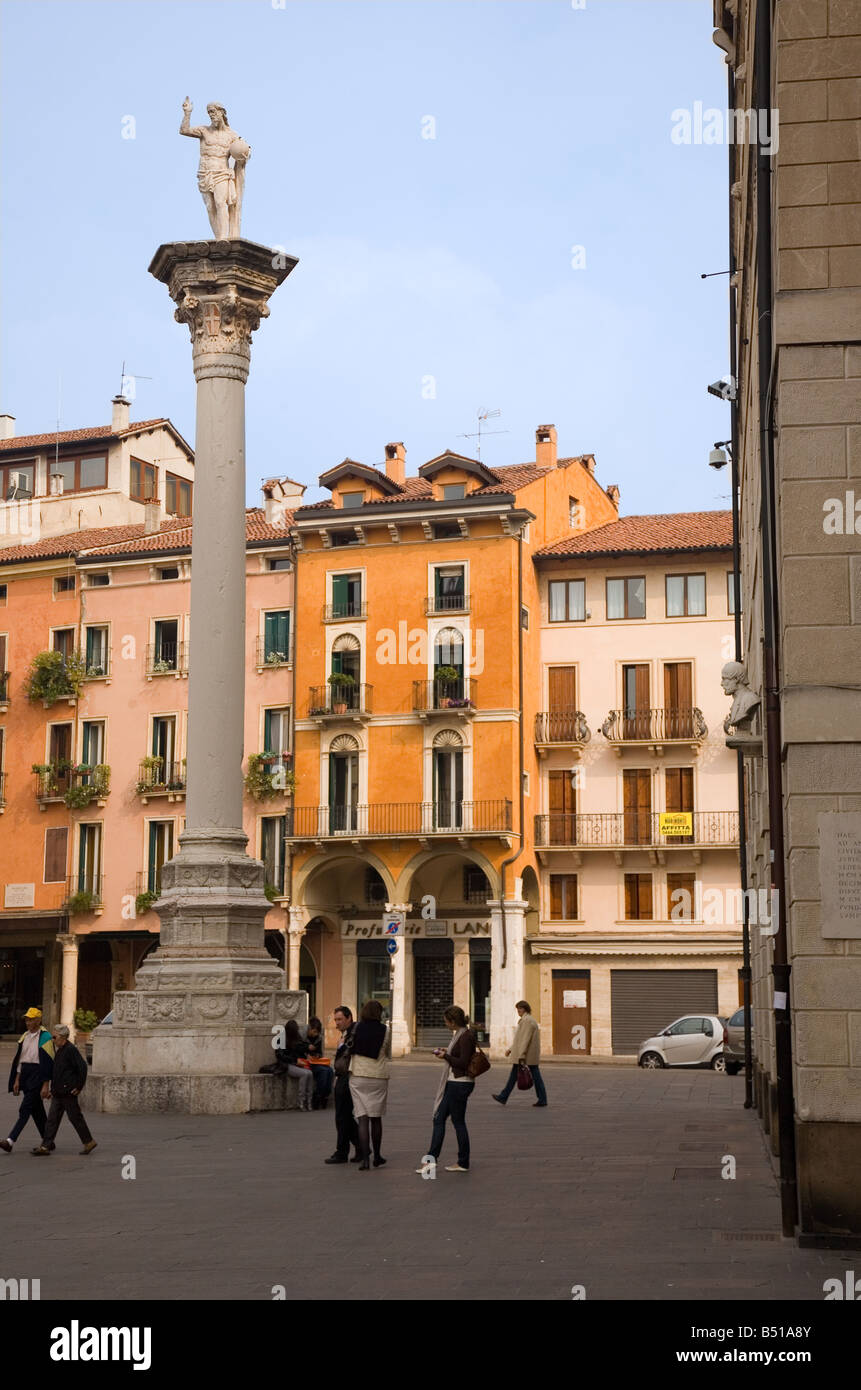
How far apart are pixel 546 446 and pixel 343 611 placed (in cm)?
1031

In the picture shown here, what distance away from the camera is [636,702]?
54125 millimetres

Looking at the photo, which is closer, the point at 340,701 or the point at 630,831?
the point at 630,831

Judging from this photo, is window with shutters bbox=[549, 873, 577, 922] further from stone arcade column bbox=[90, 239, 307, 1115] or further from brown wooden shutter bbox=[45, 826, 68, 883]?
stone arcade column bbox=[90, 239, 307, 1115]

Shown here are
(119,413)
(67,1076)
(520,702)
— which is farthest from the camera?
(119,413)

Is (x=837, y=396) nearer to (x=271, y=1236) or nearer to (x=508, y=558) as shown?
(x=271, y=1236)

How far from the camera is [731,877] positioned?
171ft

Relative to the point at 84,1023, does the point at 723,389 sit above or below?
above

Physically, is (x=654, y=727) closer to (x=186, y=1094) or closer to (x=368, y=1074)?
(x=186, y=1094)

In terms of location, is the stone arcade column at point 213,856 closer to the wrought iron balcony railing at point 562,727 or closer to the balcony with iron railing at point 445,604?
the balcony with iron railing at point 445,604

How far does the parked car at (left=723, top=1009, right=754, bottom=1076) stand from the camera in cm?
3900

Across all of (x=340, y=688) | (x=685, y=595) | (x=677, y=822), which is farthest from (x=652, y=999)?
(x=340, y=688)

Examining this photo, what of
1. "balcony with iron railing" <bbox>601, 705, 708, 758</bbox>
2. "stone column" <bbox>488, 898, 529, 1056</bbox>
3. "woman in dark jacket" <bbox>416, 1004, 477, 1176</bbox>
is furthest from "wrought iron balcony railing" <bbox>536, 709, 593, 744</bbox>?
"woman in dark jacket" <bbox>416, 1004, 477, 1176</bbox>

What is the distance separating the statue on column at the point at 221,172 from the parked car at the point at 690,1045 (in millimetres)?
23309

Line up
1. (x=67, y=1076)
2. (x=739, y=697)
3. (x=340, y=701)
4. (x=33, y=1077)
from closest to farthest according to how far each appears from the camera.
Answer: (x=739, y=697) → (x=67, y=1076) → (x=33, y=1077) → (x=340, y=701)
